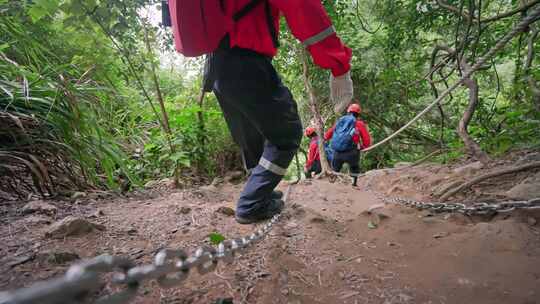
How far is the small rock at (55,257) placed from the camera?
40.3 inches

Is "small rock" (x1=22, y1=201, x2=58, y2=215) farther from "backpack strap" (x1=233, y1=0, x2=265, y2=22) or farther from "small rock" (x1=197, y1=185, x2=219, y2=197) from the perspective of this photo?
"backpack strap" (x1=233, y1=0, x2=265, y2=22)

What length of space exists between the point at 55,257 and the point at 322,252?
1.06 metres

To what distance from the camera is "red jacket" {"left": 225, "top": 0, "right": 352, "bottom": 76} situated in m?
1.34

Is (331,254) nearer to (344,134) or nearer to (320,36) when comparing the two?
(320,36)

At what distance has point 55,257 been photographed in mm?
1029

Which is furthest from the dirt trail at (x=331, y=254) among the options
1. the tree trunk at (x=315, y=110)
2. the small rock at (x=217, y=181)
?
the tree trunk at (x=315, y=110)

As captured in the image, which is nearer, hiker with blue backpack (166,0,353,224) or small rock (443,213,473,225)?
hiker with blue backpack (166,0,353,224)

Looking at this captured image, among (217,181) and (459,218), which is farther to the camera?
(217,181)

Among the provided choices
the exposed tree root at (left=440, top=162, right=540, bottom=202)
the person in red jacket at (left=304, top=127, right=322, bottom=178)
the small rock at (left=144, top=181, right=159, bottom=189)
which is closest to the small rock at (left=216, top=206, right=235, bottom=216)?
the small rock at (left=144, top=181, right=159, bottom=189)

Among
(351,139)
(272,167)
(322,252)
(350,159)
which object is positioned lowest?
(350,159)

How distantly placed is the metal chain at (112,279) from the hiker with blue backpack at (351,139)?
16.2 ft

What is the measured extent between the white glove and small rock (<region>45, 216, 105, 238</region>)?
1.46 meters

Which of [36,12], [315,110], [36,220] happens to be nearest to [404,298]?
[36,220]

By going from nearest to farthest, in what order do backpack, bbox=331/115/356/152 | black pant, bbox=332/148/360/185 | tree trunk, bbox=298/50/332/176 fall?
tree trunk, bbox=298/50/332/176 → backpack, bbox=331/115/356/152 → black pant, bbox=332/148/360/185
